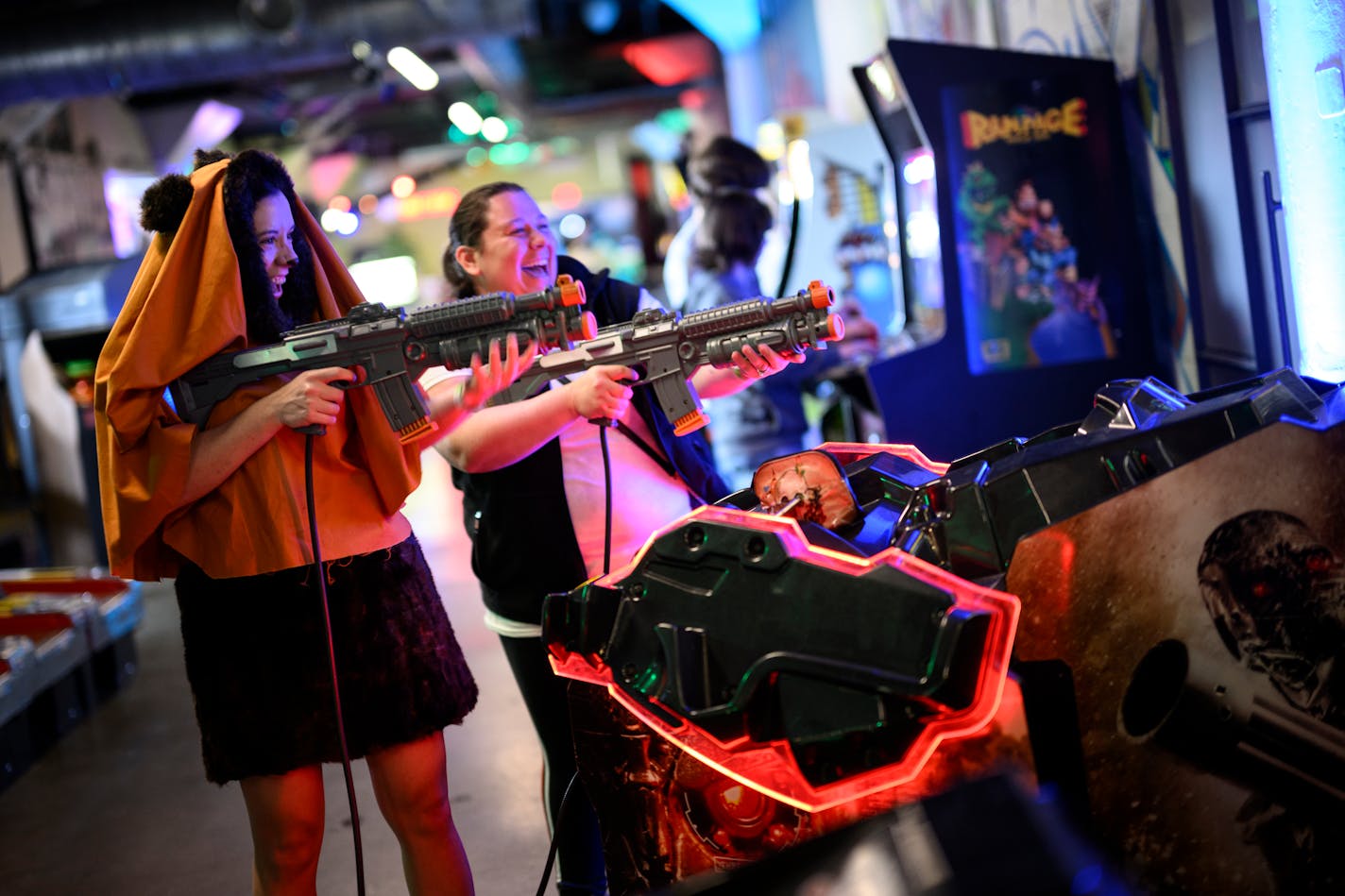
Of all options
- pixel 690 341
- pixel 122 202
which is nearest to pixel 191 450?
pixel 690 341

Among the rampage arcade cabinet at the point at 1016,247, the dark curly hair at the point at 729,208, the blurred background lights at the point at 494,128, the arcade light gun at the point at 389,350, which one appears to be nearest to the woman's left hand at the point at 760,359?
the arcade light gun at the point at 389,350

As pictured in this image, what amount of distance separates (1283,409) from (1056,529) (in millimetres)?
369

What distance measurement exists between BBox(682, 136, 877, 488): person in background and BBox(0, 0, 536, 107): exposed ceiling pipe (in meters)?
4.22

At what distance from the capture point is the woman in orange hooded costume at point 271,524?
1.68m

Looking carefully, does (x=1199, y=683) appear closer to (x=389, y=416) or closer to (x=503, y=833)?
(x=389, y=416)

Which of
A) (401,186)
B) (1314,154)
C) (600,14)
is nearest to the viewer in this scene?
(1314,154)

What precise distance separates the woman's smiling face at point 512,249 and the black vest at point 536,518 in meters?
0.10

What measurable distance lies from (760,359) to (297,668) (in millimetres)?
836

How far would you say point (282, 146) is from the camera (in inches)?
563

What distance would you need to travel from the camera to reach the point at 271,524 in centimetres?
172

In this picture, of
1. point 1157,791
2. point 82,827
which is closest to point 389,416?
point 1157,791

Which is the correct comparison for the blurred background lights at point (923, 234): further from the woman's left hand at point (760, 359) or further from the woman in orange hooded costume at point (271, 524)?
the woman in orange hooded costume at point (271, 524)

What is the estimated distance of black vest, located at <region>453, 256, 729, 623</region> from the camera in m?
2.10

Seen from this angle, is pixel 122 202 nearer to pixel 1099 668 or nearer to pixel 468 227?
pixel 468 227
